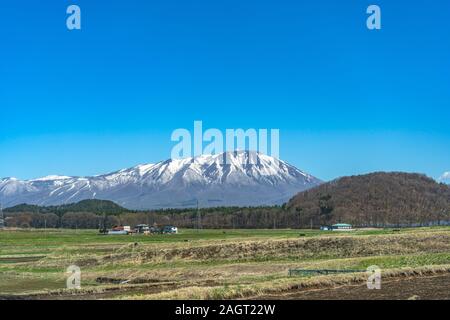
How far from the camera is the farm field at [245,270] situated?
91.0ft

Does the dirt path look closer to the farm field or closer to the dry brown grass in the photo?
the farm field

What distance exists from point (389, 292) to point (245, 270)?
21744 millimetres

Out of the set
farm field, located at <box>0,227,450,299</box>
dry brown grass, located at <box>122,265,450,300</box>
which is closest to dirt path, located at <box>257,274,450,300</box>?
farm field, located at <box>0,227,450,299</box>

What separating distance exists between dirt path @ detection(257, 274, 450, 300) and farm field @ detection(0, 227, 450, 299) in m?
0.04

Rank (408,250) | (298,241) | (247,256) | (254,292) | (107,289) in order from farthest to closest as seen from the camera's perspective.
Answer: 1. (298,241)
2. (247,256)
3. (408,250)
4. (107,289)
5. (254,292)

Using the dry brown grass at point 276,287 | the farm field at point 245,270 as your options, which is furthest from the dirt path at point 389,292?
the dry brown grass at point 276,287

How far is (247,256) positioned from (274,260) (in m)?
3.87

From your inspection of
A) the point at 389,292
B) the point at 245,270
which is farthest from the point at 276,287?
the point at 245,270

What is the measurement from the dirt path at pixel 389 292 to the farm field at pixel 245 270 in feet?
0.14

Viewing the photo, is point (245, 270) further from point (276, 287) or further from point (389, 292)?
point (389, 292)

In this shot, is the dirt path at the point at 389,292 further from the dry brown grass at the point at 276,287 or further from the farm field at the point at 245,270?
the dry brown grass at the point at 276,287
